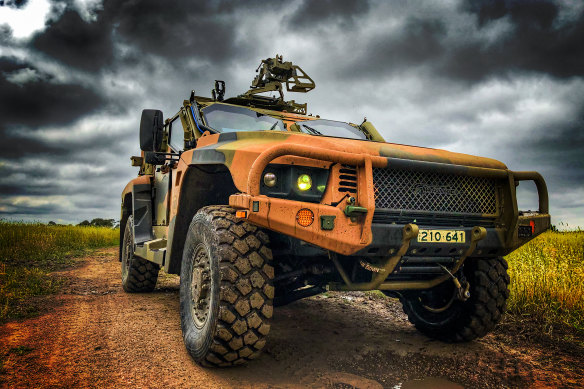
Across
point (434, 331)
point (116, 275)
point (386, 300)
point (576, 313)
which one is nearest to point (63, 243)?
point (116, 275)

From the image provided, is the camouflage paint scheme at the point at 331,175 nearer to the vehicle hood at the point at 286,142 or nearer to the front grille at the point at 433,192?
the vehicle hood at the point at 286,142

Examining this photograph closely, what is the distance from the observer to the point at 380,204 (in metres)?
2.82

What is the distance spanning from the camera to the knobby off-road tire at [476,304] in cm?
354

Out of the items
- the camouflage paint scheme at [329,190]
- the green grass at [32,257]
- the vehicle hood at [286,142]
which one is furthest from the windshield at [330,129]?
the green grass at [32,257]

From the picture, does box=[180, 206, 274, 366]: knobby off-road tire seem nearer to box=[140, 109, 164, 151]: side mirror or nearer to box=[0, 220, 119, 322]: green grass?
box=[140, 109, 164, 151]: side mirror

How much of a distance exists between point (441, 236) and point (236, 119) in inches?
95.3

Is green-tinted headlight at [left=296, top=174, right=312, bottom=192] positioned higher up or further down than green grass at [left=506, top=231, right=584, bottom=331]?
higher up

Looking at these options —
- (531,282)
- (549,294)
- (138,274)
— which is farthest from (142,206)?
(549,294)

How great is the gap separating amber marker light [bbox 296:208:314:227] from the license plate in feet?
2.56

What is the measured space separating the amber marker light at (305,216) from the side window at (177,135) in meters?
2.36

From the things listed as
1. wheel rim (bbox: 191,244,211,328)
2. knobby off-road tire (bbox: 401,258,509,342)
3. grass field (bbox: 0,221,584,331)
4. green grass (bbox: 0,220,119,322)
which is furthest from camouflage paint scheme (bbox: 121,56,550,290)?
green grass (bbox: 0,220,119,322)

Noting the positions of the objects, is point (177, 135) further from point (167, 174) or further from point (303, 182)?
point (303, 182)

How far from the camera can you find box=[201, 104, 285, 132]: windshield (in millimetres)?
4168

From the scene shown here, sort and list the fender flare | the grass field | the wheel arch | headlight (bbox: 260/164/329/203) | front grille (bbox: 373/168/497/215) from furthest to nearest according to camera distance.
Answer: the fender flare → the grass field → the wheel arch → front grille (bbox: 373/168/497/215) → headlight (bbox: 260/164/329/203)
